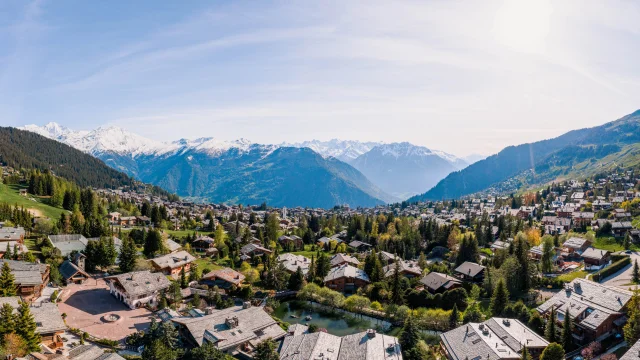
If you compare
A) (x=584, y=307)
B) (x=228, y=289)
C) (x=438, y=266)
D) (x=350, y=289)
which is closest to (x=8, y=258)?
(x=228, y=289)

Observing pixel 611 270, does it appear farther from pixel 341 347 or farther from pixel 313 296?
pixel 341 347

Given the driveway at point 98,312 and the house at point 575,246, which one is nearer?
the driveway at point 98,312

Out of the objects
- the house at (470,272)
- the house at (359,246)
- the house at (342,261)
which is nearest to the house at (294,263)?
the house at (342,261)

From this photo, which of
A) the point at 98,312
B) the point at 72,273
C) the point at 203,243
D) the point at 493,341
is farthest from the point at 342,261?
the point at 72,273

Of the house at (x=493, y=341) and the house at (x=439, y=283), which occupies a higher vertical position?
the house at (x=493, y=341)

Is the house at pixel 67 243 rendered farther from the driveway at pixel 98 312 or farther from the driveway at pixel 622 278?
the driveway at pixel 622 278

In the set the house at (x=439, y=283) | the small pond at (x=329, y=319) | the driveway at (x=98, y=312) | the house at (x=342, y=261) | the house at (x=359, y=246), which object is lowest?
the house at (x=359, y=246)

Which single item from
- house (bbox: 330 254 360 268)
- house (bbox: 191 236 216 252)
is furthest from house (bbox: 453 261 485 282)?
house (bbox: 191 236 216 252)
